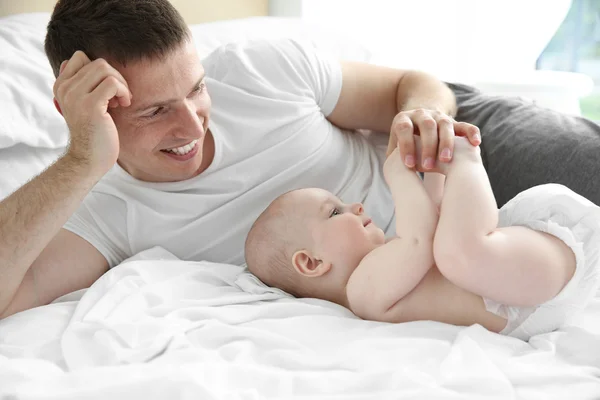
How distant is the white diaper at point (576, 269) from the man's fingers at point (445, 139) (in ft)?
0.61

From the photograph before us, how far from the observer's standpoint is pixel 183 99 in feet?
4.70

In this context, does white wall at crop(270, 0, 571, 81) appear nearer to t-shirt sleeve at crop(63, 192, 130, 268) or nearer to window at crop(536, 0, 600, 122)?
window at crop(536, 0, 600, 122)

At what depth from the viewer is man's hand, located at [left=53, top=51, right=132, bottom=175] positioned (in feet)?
4.35

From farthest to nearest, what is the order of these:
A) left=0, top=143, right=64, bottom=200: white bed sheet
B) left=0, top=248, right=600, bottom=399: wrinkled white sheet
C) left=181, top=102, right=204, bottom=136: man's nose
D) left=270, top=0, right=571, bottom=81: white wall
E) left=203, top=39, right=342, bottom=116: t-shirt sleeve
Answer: left=270, top=0, right=571, bottom=81: white wall
left=203, top=39, right=342, bottom=116: t-shirt sleeve
left=0, top=143, right=64, bottom=200: white bed sheet
left=181, top=102, right=204, bottom=136: man's nose
left=0, top=248, right=600, bottom=399: wrinkled white sheet

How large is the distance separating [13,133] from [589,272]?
121 cm

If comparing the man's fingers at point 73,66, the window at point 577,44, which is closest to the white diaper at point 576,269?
Result: the man's fingers at point 73,66

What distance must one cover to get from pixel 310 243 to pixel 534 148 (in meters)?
0.61

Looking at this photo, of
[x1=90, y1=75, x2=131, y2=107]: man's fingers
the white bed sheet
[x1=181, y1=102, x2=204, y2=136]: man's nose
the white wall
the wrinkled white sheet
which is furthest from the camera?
the white wall

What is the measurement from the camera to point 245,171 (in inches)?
64.8

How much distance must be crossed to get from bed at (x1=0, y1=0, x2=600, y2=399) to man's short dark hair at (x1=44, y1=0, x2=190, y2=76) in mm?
275

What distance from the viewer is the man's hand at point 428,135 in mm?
1229

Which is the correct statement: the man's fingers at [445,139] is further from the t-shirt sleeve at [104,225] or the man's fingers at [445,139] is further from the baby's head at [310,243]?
the t-shirt sleeve at [104,225]

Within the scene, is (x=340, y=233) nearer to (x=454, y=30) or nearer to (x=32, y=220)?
(x=32, y=220)

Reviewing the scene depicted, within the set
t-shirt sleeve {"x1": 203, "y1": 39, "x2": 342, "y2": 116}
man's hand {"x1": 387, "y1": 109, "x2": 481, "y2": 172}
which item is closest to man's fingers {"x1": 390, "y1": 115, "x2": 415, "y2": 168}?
man's hand {"x1": 387, "y1": 109, "x2": 481, "y2": 172}
